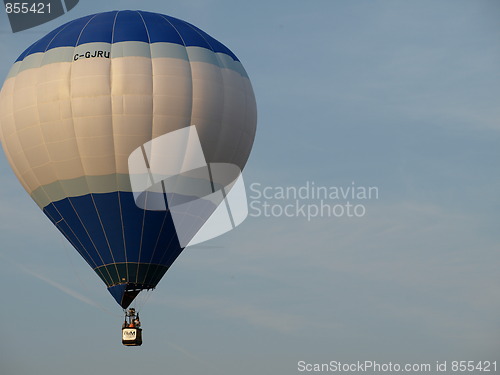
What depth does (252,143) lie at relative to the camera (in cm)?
4644

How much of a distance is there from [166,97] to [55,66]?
390 cm

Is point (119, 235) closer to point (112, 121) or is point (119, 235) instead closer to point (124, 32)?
point (112, 121)

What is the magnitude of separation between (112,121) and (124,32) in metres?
3.18

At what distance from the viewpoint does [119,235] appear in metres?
43.9

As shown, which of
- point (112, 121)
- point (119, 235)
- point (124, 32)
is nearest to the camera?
point (112, 121)

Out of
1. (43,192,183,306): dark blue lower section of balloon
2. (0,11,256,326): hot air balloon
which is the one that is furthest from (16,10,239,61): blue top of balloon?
(43,192,183,306): dark blue lower section of balloon

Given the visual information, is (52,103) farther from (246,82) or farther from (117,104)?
(246,82)

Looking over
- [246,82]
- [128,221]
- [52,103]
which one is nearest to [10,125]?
[52,103]

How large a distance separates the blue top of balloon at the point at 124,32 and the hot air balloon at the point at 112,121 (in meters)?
0.04

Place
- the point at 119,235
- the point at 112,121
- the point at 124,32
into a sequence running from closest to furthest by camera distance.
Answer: the point at 112,121 → the point at 119,235 → the point at 124,32

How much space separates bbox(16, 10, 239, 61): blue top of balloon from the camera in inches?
1736

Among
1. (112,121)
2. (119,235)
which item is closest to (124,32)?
(112,121)

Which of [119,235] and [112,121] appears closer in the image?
[112,121]

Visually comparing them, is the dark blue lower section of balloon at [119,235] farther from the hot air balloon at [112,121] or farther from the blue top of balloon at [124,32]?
the blue top of balloon at [124,32]
